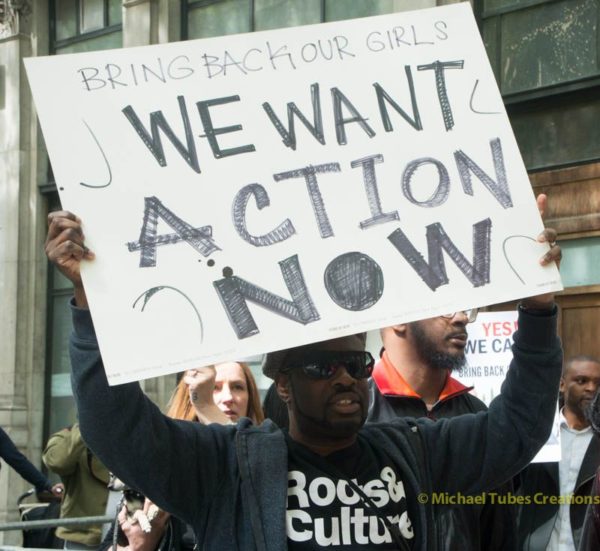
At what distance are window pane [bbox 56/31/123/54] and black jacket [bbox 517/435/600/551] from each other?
802 centimetres

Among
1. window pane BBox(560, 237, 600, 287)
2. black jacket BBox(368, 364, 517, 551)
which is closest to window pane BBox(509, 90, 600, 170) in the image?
window pane BBox(560, 237, 600, 287)

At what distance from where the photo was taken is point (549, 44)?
9.08m

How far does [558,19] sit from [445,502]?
6164 mm

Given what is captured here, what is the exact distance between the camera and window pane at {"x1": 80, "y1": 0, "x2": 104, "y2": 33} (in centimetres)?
1336

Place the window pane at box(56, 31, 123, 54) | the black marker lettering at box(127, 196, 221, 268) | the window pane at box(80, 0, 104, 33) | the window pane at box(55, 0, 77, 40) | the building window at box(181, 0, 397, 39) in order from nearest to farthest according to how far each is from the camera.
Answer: the black marker lettering at box(127, 196, 221, 268), the building window at box(181, 0, 397, 39), the window pane at box(56, 31, 123, 54), the window pane at box(80, 0, 104, 33), the window pane at box(55, 0, 77, 40)

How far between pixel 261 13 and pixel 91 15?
103 inches

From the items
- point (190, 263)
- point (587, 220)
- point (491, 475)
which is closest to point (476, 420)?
point (491, 475)

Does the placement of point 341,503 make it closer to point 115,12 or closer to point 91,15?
point 115,12

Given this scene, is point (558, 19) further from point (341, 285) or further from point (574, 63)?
point (341, 285)

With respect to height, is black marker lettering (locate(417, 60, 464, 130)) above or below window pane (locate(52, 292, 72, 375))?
above

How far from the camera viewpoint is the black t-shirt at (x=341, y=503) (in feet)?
10.2

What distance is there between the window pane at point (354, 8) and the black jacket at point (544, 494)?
521 centimetres

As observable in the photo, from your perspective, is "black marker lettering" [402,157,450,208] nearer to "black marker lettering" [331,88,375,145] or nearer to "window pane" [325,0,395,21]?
"black marker lettering" [331,88,375,145]

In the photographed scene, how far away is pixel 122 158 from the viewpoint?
326 cm
